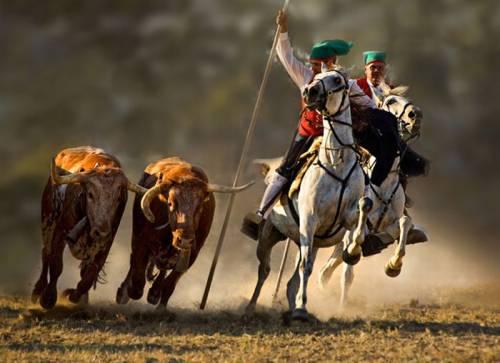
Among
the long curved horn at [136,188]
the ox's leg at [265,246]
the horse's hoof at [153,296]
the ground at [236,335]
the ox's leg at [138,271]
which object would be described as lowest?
the ground at [236,335]

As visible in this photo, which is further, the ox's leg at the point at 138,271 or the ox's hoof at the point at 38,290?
the ox's hoof at the point at 38,290

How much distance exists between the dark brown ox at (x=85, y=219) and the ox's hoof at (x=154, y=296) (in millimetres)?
790

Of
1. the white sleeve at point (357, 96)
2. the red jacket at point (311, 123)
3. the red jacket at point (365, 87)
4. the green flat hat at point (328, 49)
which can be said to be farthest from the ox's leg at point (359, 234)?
the red jacket at point (365, 87)

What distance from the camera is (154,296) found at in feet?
44.7

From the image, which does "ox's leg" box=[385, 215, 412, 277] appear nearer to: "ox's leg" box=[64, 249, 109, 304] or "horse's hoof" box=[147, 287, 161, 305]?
"horse's hoof" box=[147, 287, 161, 305]

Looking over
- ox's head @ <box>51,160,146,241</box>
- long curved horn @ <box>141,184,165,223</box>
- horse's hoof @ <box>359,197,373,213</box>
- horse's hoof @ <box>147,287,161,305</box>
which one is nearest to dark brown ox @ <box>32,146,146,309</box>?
ox's head @ <box>51,160,146,241</box>

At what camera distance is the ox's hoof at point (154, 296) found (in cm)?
1357

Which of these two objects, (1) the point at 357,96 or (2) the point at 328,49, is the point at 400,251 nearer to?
(1) the point at 357,96

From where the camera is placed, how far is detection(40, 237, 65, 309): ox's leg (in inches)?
508

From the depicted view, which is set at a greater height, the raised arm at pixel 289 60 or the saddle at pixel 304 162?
the raised arm at pixel 289 60

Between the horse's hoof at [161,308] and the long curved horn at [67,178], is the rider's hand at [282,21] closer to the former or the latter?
the long curved horn at [67,178]

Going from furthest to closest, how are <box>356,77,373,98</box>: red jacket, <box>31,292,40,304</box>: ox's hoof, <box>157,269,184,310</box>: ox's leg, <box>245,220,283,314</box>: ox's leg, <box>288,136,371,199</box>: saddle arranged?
<box>356,77,373,98</box>: red jacket < <box>31,292,40,304</box>: ox's hoof < <box>157,269,184,310</box>: ox's leg < <box>245,220,283,314</box>: ox's leg < <box>288,136,371,199</box>: saddle

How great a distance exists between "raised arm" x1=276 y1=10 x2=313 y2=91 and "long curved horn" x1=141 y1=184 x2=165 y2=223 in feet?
7.54

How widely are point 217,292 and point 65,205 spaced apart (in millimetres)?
4455
